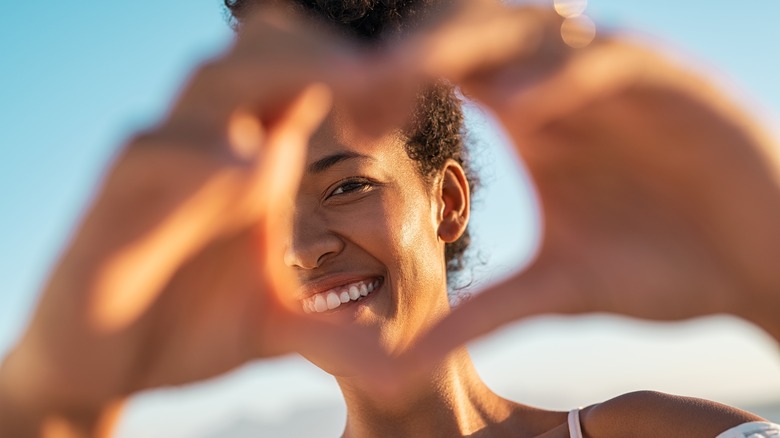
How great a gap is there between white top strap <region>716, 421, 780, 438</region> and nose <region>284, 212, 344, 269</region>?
4.00ft

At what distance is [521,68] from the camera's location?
88 cm

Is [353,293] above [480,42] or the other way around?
above

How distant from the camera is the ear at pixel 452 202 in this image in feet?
9.14

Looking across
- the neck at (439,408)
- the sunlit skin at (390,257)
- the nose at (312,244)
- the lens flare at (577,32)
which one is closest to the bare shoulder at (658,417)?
the sunlit skin at (390,257)

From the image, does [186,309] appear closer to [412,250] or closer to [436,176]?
[412,250]

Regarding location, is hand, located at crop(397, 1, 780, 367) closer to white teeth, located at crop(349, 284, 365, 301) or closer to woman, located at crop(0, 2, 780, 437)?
woman, located at crop(0, 2, 780, 437)

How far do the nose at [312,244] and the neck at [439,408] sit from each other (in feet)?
1.88

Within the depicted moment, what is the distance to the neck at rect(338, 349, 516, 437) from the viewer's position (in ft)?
8.66

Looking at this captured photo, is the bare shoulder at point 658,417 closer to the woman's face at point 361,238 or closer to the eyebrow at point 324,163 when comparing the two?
the woman's face at point 361,238

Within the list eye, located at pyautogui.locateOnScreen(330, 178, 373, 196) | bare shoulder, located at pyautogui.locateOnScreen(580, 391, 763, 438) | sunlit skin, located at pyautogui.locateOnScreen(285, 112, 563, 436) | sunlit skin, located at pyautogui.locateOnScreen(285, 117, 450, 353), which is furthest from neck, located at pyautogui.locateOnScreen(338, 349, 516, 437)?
eye, located at pyautogui.locateOnScreen(330, 178, 373, 196)

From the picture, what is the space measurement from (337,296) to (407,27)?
97cm

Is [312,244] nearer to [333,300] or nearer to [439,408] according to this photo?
[333,300]

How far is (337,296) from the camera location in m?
2.35

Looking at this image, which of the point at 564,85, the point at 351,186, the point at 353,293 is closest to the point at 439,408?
the point at 353,293
